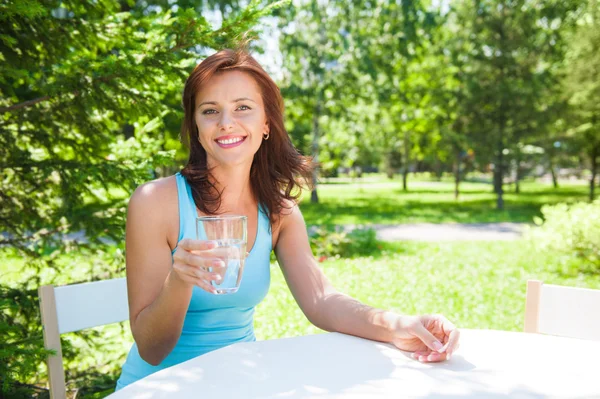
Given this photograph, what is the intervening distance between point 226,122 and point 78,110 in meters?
1.62

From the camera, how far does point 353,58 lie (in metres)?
17.0

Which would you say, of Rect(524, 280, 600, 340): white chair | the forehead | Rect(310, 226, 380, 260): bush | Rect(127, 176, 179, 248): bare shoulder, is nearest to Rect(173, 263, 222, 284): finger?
Rect(127, 176, 179, 248): bare shoulder

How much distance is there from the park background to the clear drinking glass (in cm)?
128

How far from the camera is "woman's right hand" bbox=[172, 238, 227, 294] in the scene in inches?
47.3

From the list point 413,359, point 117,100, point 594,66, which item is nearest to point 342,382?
point 413,359

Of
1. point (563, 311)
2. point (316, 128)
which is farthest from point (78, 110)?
point (316, 128)

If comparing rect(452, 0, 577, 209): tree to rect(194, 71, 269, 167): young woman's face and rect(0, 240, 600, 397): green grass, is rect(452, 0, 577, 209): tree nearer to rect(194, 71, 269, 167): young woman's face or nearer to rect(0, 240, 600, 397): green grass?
rect(0, 240, 600, 397): green grass

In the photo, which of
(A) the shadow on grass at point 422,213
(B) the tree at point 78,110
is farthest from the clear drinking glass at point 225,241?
→ (A) the shadow on grass at point 422,213

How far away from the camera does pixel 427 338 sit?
157 centimetres

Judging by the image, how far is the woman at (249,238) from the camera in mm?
1671

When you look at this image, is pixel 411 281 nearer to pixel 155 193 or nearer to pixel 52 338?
pixel 155 193

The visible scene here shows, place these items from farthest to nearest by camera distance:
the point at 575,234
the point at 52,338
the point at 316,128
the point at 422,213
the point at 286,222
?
the point at 316,128 < the point at 422,213 < the point at 575,234 < the point at 286,222 < the point at 52,338

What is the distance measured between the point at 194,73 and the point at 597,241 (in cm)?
682

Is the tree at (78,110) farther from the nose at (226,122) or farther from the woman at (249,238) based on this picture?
the nose at (226,122)
